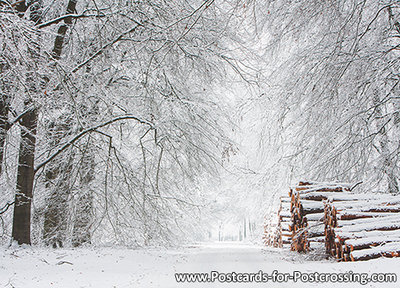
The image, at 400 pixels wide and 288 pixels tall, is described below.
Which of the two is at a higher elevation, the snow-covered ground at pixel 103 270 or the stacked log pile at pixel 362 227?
the stacked log pile at pixel 362 227

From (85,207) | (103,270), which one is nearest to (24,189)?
(85,207)

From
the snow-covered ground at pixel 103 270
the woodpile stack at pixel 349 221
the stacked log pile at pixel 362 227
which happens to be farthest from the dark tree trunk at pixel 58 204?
the stacked log pile at pixel 362 227

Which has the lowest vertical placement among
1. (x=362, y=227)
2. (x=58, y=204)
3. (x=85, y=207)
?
(x=362, y=227)

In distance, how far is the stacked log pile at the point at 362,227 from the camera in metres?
5.09

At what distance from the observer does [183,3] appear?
23.8 ft

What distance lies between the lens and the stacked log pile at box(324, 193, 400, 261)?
5.09 m

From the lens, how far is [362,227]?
18.0ft

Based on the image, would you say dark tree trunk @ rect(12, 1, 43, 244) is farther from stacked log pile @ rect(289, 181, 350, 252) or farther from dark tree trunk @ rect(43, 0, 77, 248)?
stacked log pile @ rect(289, 181, 350, 252)

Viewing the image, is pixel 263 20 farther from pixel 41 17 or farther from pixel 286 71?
pixel 41 17

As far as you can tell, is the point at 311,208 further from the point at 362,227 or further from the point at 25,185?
the point at 25,185

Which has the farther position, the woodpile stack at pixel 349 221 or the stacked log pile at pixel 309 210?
the stacked log pile at pixel 309 210

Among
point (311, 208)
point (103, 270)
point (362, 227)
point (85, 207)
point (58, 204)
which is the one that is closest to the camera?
point (103, 270)

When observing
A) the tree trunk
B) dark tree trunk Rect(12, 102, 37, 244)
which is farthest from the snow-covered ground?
the tree trunk

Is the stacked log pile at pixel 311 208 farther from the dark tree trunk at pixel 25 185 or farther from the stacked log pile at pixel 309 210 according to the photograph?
the dark tree trunk at pixel 25 185
